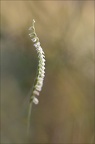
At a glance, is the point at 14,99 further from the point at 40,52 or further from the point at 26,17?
the point at 40,52

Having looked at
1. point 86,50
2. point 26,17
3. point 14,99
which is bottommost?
point 14,99

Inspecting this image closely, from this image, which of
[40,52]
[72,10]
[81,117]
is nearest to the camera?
[40,52]

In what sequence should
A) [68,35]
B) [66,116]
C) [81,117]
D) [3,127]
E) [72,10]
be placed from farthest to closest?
[72,10] → [68,35] → [66,116] → [81,117] → [3,127]

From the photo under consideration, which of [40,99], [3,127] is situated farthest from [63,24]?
[3,127]

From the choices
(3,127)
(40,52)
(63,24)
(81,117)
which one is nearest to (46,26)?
(63,24)

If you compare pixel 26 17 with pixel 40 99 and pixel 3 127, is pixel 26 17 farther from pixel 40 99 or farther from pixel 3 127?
pixel 3 127

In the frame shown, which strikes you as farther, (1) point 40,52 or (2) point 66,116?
(2) point 66,116

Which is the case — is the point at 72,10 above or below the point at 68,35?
above
